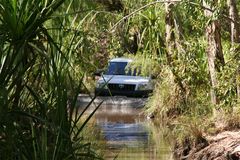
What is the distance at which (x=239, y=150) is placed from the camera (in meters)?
11.1

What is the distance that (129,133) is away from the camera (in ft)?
55.5

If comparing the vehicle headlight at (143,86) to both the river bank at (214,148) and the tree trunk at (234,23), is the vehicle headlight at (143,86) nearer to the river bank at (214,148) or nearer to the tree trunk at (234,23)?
the tree trunk at (234,23)

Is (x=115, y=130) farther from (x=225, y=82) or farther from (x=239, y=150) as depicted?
(x=239, y=150)

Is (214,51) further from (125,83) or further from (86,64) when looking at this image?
(125,83)

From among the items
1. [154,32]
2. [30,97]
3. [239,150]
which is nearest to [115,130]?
[154,32]

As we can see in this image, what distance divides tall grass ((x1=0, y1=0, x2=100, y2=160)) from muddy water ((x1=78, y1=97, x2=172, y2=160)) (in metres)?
3.59

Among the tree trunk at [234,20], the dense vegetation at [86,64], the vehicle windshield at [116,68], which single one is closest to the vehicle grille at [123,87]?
the vehicle windshield at [116,68]

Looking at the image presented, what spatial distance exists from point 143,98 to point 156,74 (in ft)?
14.9

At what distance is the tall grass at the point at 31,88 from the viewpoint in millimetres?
5750

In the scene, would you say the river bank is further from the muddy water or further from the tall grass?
the tall grass

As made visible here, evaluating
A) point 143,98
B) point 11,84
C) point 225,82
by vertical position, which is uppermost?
point 11,84

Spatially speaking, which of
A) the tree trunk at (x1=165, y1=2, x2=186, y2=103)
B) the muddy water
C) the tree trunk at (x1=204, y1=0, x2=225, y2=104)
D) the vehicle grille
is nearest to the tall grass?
the muddy water

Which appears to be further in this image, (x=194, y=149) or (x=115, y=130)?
(x=115, y=130)

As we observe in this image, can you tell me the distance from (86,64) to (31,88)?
1.07m
